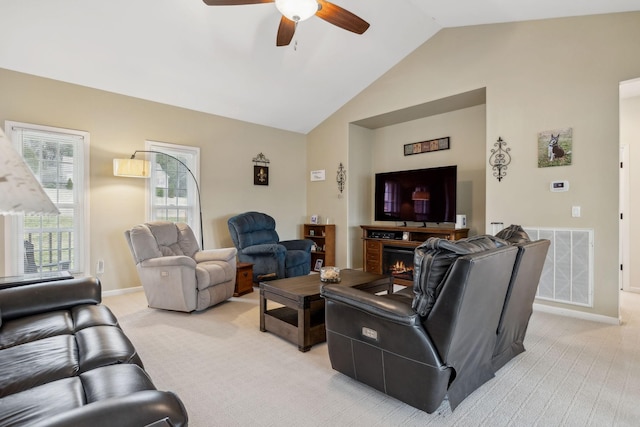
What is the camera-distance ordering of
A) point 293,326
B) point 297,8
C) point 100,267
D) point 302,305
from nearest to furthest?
point 297,8 → point 302,305 → point 293,326 → point 100,267

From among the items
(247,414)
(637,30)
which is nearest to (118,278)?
(247,414)

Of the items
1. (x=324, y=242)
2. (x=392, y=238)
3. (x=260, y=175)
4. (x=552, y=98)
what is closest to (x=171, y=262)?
(x=260, y=175)

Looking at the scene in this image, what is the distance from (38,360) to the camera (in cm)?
142

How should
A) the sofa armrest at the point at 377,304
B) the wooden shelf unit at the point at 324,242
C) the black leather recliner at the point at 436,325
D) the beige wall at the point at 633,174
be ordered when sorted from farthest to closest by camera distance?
the wooden shelf unit at the point at 324,242 < the beige wall at the point at 633,174 < the sofa armrest at the point at 377,304 < the black leather recliner at the point at 436,325

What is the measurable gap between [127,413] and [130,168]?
12.6 feet

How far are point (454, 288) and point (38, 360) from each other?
1.89 meters

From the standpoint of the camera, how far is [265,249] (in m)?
4.63

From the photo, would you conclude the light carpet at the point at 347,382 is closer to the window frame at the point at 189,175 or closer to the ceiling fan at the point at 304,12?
the window frame at the point at 189,175

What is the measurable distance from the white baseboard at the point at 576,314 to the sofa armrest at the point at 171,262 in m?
3.87

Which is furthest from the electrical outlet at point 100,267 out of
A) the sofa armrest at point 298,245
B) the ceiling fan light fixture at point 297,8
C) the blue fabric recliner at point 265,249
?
the ceiling fan light fixture at point 297,8

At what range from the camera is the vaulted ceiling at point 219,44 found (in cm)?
325

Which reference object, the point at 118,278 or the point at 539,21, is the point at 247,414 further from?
the point at 539,21

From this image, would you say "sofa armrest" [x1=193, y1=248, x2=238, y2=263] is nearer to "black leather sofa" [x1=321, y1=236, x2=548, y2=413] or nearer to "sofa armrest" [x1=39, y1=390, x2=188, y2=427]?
"black leather sofa" [x1=321, y1=236, x2=548, y2=413]

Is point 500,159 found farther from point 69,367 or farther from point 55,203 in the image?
point 55,203
